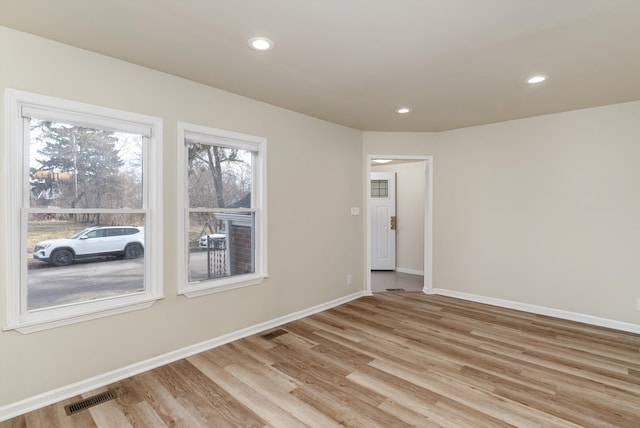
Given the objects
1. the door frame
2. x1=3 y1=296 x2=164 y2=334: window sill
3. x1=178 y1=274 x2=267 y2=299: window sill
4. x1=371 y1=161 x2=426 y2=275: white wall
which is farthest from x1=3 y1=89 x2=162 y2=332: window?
x1=371 y1=161 x2=426 y2=275: white wall

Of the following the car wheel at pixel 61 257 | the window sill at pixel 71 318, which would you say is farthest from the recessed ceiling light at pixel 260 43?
the window sill at pixel 71 318

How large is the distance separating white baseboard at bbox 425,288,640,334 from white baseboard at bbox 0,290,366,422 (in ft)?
8.69

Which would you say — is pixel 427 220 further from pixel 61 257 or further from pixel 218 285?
pixel 61 257

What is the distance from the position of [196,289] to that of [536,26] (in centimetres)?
335

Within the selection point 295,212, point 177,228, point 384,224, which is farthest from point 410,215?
point 177,228

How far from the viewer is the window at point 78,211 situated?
2143 mm

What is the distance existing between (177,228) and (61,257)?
0.84m

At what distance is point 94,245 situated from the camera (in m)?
2.50

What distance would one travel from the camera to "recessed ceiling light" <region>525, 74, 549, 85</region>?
2.81m

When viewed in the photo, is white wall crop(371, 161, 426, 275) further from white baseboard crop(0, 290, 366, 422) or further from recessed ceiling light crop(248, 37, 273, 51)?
recessed ceiling light crop(248, 37, 273, 51)

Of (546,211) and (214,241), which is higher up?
(546,211)

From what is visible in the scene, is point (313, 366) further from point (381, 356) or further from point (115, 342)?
point (115, 342)

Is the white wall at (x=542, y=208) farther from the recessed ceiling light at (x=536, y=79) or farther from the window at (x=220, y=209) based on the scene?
the window at (x=220, y=209)

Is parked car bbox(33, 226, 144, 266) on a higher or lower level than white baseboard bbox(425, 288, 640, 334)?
higher
